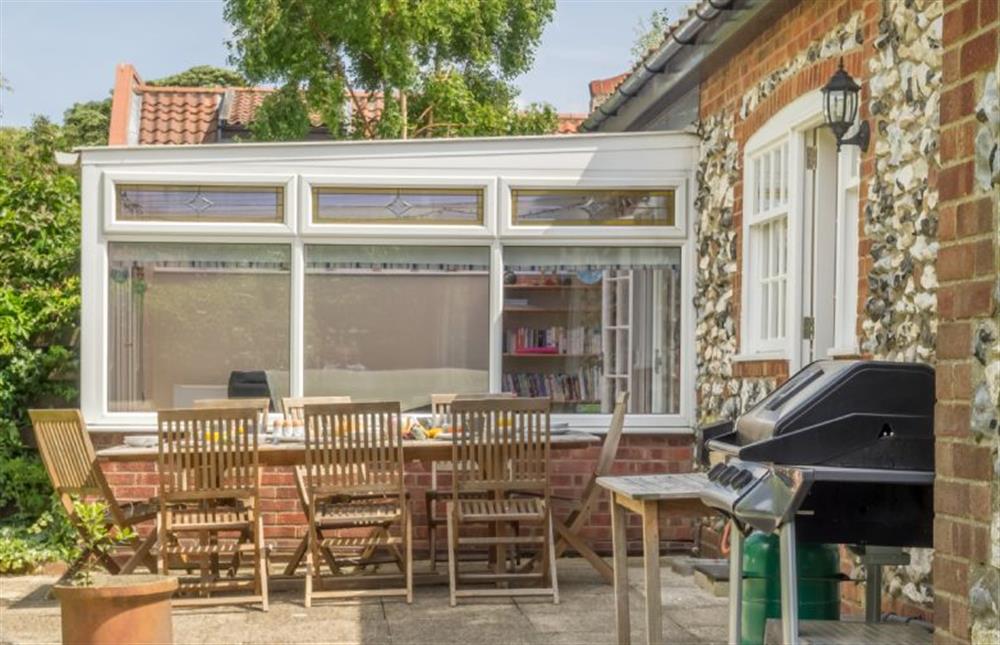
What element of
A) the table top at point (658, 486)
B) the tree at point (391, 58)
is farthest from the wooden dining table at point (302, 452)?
the tree at point (391, 58)

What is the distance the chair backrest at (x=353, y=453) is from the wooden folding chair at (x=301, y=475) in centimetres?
A: 30

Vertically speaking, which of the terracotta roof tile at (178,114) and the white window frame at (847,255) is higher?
the terracotta roof tile at (178,114)

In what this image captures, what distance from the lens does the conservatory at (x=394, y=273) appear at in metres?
10.3

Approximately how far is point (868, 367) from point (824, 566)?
31.7 inches

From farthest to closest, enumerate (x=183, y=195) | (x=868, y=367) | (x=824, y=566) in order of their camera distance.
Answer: (x=183, y=195) < (x=824, y=566) < (x=868, y=367)

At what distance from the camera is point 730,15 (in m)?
8.66

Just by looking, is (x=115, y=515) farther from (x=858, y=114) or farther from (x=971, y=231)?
(x=971, y=231)

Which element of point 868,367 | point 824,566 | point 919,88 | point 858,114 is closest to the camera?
point 868,367

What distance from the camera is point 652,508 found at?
17.1 ft

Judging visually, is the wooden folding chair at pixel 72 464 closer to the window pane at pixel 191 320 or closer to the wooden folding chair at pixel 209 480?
the wooden folding chair at pixel 209 480

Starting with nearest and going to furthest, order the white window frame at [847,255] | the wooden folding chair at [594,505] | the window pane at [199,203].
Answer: the white window frame at [847,255] → the wooden folding chair at [594,505] → the window pane at [199,203]

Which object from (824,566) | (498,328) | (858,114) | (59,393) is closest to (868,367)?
(824,566)

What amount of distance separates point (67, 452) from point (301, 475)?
60.9 inches

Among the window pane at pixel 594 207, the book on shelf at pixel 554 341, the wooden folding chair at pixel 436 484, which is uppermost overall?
the window pane at pixel 594 207
